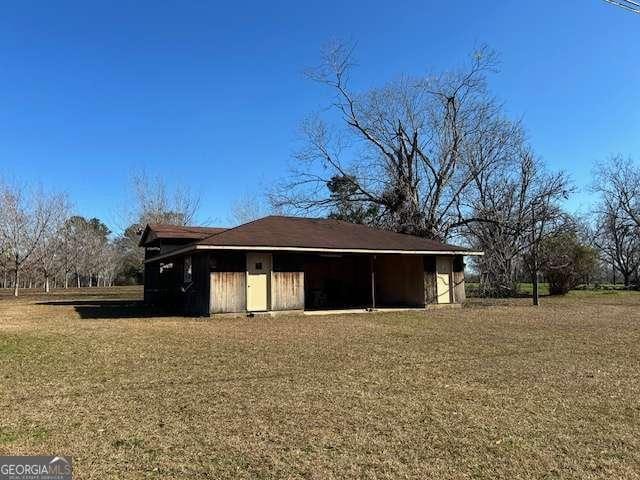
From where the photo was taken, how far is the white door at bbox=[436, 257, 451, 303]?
19.7 meters

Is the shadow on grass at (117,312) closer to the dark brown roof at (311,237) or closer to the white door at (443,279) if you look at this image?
the dark brown roof at (311,237)

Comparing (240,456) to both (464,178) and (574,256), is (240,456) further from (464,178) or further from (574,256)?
(574,256)

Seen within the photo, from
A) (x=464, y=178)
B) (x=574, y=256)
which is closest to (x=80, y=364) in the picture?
(x=464, y=178)

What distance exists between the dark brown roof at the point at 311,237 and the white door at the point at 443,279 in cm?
59

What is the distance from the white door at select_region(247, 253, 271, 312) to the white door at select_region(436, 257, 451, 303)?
700 cm

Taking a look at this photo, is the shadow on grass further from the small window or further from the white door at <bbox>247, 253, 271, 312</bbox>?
the white door at <bbox>247, 253, 271, 312</bbox>

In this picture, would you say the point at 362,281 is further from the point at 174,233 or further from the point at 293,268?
the point at 174,233

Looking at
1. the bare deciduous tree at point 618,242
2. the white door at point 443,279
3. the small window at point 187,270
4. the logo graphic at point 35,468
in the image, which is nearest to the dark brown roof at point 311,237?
the white door at point 443,279

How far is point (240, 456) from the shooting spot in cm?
400

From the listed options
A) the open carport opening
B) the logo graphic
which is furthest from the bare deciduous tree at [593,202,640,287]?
the logo graphic

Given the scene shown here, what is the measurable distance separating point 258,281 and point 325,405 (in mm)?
10751

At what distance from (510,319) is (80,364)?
452 inches

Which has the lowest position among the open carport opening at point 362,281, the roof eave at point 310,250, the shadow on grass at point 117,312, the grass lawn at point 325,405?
the grass lawn at point 325,405

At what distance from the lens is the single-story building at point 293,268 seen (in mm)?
15594
